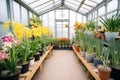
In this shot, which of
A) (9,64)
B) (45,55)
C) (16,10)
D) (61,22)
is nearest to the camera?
(9,64)

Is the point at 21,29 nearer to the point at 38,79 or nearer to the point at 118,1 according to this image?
the point at 38,79

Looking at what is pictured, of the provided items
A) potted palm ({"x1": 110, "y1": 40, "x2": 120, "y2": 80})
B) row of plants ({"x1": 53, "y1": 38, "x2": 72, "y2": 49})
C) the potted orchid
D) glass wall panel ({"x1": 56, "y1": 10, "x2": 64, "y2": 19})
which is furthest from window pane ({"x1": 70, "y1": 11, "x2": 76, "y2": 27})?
the potted orchid

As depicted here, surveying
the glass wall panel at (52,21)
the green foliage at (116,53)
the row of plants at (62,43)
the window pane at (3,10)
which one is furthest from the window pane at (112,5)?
the glass wall panel at (52,21)

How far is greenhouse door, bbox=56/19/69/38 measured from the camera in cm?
958

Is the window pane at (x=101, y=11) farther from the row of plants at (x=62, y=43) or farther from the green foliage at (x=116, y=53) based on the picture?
the green foliage at (x=116, y=53)

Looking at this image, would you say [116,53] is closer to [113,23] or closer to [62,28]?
[113,23]

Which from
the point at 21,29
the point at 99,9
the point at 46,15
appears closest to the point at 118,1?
the point at 99,9

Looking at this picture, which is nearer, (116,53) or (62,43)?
(116,53)

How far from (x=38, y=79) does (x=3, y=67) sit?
1.25 meters

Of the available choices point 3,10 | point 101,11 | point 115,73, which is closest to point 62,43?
point 101,11

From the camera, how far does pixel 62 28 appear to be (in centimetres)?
963

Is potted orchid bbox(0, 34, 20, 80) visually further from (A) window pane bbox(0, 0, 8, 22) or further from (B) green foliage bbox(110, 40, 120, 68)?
(A) window pane bbox(0, 0, 8, 22)

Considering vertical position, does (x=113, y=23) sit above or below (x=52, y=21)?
below

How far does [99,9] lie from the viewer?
22.3 ft
